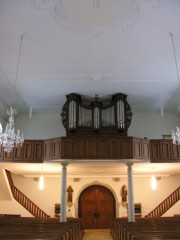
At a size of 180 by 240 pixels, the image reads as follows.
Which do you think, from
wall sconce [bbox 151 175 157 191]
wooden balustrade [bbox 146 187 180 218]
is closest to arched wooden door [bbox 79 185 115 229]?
wooden balustrade [bbox 146 187 180 218]

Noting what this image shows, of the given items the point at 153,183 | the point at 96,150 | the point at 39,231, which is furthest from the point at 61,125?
the point at 39,231

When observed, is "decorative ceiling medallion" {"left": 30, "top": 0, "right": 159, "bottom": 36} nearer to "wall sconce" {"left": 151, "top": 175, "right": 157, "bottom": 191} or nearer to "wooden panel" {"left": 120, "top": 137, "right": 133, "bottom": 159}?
"wooden panel" {"left": 120, "top": 137, "right": 133, "bottom": 159}

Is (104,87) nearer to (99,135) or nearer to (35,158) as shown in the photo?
(99,135)

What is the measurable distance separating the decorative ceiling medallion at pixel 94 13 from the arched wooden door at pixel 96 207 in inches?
450

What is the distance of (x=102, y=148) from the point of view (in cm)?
1190

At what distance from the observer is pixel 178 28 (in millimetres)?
8266

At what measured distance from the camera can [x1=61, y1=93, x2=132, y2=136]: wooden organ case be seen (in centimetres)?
1273

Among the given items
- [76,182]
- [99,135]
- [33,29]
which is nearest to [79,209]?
[76,182]

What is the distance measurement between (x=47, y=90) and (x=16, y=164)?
13.1 ft

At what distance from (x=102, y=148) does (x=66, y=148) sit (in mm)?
1642

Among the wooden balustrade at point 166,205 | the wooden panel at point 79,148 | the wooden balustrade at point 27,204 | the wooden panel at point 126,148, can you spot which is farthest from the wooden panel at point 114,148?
the wooden balustrade at point 27,204

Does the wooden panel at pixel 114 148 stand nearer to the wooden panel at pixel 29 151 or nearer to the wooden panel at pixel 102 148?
the wooden panel at pixel 102 148

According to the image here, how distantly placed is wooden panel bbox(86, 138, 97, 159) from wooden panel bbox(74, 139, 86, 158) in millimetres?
168

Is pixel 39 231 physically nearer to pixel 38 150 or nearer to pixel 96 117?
pixel 38 150
